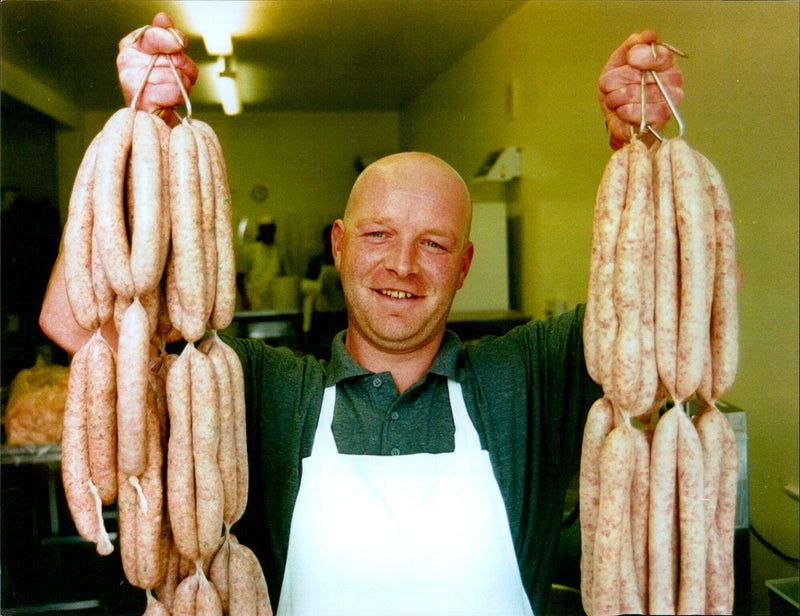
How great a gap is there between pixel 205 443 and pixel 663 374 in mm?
619

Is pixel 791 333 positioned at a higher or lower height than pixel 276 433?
higher

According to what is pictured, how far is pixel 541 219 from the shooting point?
3305 millimetres

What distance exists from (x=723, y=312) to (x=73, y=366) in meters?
0.87

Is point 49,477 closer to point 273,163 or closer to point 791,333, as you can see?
point 791,333

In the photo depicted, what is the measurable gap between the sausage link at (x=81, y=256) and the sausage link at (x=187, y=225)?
11 cm

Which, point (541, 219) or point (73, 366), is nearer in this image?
point (73, 366)

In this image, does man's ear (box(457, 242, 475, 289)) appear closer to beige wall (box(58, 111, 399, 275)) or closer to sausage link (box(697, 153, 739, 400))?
sausage link (box(697, 153, 739, 400))

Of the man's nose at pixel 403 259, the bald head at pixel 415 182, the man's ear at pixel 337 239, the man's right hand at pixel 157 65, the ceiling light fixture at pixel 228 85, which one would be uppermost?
the ceiling light fixture at pixel 228 85

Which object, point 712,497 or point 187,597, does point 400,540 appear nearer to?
point 187,597

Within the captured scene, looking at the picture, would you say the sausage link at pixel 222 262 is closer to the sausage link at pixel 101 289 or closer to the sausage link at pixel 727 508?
the sausage link at pixel 101 289

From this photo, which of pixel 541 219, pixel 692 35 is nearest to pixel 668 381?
pixel 692 35

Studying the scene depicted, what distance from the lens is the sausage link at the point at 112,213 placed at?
2.92 ft

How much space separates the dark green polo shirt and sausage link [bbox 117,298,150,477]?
666 mm

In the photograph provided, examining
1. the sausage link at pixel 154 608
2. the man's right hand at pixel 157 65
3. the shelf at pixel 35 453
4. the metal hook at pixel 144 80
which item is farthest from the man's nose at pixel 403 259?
the shelf at pixel 35 453
